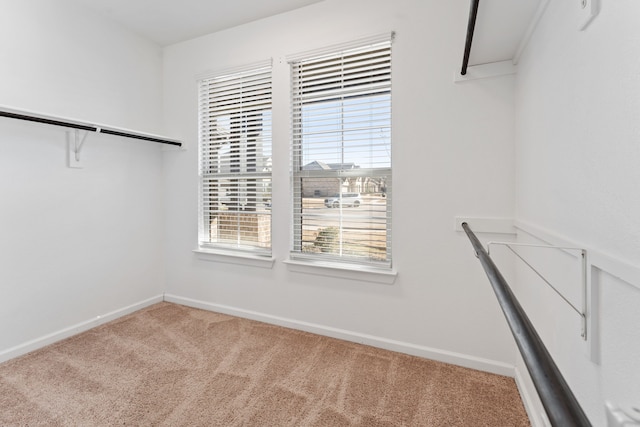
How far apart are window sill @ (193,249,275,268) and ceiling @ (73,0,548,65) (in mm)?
2109

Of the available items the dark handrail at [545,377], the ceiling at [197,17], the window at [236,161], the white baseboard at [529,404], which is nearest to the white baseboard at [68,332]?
the window at [236,161]

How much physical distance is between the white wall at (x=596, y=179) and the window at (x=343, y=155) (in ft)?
3.54

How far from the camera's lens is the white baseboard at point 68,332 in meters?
2.17

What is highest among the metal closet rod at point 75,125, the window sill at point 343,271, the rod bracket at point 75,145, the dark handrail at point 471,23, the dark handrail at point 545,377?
the dark handrail at point 471,23

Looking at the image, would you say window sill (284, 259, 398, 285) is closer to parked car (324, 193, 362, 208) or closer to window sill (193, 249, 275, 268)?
window sill (193, 249, 275, 268)

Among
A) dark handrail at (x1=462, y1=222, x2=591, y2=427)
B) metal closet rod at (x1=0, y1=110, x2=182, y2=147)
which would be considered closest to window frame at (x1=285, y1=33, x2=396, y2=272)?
metal closet rod at (x1=0, y1=110, x2=182, y2=147)

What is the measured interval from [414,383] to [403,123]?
5.64 feet

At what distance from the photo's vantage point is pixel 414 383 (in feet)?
6.14

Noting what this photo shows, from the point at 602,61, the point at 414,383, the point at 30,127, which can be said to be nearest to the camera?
the point at 602,61

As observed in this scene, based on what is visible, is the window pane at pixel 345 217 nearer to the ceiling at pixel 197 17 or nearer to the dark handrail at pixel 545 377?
the ceiling at pixel 197 17

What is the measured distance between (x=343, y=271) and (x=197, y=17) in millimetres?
2529

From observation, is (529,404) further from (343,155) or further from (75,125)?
(75,125)

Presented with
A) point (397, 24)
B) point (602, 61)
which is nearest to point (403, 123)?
point (397, 24)

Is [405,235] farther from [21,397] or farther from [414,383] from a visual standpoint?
[21,397]
